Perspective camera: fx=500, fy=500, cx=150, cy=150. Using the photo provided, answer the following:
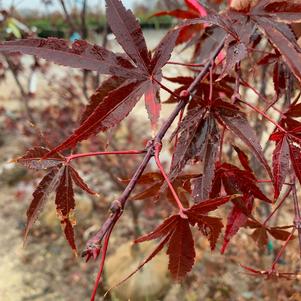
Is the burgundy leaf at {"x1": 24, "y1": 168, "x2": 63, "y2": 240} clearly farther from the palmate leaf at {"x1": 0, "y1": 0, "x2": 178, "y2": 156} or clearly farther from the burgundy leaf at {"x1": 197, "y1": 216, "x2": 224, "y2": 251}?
the burgundy leaf at {"x1": 197, "y1": 216, "x2": 224, "y2": 251}

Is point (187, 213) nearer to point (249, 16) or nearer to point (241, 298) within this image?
point (249, 16)

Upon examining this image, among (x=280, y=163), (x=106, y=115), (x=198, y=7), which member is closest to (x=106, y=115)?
(x=106, y=115)

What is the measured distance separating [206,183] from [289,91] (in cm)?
31

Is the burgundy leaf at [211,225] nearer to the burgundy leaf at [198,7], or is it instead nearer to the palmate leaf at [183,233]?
the palmate leaf at [183,233]

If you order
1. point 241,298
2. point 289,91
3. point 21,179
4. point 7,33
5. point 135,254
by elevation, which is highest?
point 7,33

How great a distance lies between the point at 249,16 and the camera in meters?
0.61

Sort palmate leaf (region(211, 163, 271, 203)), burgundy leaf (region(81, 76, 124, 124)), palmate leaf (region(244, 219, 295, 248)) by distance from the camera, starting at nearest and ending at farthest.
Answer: burgundy leaf (region(81, 76, 124, 124)) < palmate leaf (region(211, 163, 271, 203)) < palmate leaf (region(244, 219, 295, 248))

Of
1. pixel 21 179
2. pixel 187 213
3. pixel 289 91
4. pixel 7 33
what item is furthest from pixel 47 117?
pixel 187 213

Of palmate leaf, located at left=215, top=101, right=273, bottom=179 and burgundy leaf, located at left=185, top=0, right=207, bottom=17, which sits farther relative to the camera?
burgundy leaf, located at left=185, top=0, right=207, bottom=17

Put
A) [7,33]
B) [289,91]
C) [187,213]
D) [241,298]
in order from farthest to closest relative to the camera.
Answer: [241,298]
[7,33]
[289,91]
[187,213]

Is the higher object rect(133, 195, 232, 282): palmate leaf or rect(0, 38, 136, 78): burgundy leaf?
rect(0, 38, 136, 78): burgundy leaf

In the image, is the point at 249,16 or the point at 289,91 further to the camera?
the point at 289,91

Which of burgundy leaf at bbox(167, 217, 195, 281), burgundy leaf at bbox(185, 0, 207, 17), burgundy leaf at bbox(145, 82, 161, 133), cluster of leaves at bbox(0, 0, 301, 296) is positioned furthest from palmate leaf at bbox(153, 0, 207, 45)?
burgundy leaf at bbox(167, 217, 195, 281)

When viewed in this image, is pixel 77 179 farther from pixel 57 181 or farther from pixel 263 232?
pixel 263 232
